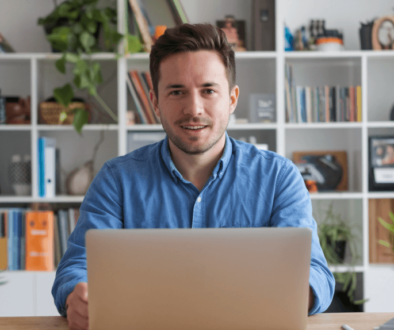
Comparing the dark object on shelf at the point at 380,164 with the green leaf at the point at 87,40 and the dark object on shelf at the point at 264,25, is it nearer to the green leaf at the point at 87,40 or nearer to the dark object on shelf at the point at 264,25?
the dark object on shelf at the point at 264,25

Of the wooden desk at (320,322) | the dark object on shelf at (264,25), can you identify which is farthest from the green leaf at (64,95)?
the wooden desk at (320,322)

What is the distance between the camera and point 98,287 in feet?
2.26

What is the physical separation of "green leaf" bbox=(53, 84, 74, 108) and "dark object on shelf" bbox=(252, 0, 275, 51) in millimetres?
1195

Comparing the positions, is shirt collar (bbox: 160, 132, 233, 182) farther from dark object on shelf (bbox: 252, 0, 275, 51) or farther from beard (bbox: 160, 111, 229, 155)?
dark object on shelf (bbox: 252, 0, 275, 51)

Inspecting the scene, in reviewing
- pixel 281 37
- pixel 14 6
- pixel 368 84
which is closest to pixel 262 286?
pixel 281 37

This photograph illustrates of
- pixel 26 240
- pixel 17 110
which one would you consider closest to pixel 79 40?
pixel 17 110

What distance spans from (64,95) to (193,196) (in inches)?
58.1

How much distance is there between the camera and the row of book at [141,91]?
2482 millimetres

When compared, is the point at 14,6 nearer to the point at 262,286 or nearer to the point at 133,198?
the point at 133,198

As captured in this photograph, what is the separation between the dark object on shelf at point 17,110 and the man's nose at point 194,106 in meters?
1.64

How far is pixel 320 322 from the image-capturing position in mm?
912

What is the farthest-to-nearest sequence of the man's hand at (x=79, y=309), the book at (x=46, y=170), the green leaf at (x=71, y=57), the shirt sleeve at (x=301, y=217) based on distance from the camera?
the book at (x=46, y=170) → the green leaf at (x=71, y=57) → the shirt sleeve at (x=301, y=217) → the man's hand at (x=79, y=309)

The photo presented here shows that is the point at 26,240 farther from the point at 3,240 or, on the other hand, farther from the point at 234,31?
the point at 234,31

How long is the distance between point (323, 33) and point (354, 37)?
34cm
